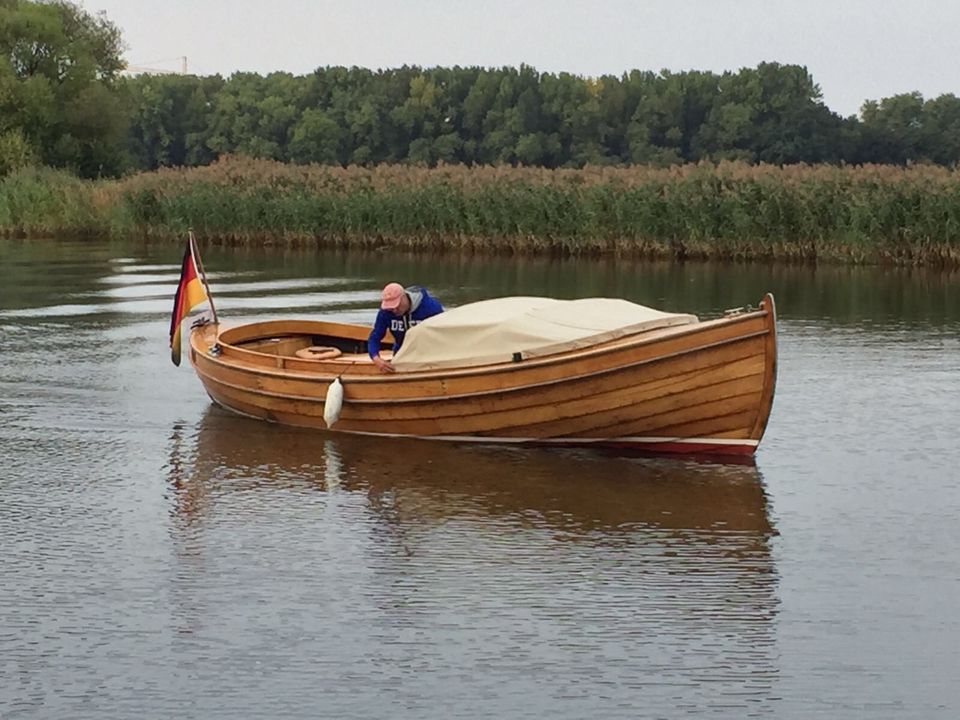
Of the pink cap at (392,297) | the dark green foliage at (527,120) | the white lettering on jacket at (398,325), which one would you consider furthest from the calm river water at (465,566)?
the dark green foliage at (527,120)

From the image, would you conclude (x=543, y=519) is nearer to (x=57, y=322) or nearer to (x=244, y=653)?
(x=244, y=653)

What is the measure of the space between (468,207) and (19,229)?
14303mm

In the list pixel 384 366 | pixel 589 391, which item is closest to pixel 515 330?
pixel 589 391

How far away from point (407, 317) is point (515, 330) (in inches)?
60.3

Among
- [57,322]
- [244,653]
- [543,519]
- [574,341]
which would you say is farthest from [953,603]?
[57,322]

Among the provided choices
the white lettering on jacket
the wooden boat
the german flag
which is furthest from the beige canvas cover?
the german flag

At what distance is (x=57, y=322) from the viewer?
876 inches

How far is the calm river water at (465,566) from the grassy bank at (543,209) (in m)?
15.3

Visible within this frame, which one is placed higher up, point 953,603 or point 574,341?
point 574,341

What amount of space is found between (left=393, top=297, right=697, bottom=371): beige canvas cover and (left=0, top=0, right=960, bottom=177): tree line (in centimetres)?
5747

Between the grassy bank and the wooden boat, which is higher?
the grassy bank

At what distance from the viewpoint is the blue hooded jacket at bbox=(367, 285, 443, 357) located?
14039 mm

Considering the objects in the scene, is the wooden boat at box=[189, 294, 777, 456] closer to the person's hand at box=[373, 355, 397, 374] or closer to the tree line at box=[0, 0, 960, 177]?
the person's hand at box=[373, 355, 397, 374]

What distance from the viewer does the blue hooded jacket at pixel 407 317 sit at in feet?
46.1
